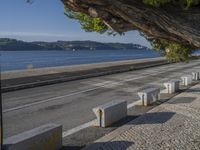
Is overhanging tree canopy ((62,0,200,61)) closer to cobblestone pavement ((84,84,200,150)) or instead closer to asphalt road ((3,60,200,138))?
cobblestone pavement ((84,84,200,150))

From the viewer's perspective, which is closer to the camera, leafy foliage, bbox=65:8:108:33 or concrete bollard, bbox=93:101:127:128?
leafy foliage, bbox=65:8:108:33

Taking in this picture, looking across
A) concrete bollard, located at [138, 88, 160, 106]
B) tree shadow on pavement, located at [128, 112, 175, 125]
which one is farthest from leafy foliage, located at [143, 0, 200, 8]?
concrete bollard, located at [138, 88, 160, 106]

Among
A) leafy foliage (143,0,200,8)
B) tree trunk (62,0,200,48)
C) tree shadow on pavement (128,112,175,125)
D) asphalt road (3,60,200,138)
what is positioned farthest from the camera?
asphalt road (3,60,200,138)

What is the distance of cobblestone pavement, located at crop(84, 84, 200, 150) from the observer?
31.5 feet

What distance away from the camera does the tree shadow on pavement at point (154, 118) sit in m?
12.5

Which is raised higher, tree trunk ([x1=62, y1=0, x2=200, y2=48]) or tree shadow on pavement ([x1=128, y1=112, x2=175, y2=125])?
tree trunk ([x1=62, y1=0, x2=200, y2=48])

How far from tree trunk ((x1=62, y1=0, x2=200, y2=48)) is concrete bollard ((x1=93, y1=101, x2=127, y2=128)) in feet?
16.5

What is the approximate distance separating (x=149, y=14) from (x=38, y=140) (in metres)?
3.16

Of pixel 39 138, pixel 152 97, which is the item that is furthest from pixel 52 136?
pixel 152 97

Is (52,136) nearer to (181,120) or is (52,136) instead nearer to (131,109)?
(181,120)

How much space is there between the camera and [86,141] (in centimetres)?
1024

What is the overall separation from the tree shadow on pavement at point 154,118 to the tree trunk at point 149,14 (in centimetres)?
577

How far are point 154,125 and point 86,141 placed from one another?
2.50 metres

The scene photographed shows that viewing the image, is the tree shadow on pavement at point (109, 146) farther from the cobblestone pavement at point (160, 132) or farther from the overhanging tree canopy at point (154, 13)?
the overhanging tree canopy at point (154, 13)
